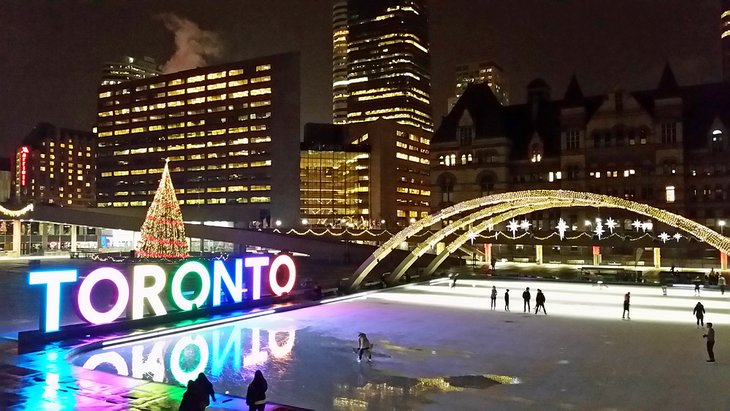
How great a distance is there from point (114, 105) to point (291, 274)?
508 ft

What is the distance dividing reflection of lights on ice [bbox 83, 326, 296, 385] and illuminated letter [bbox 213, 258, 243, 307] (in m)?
5.58

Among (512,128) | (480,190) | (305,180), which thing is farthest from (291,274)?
(305,180)

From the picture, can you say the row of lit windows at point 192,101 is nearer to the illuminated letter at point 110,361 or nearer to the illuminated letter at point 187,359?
the illuminated letter at point 187,359

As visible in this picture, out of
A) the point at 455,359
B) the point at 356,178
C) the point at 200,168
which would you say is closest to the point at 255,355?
the point at 455,359

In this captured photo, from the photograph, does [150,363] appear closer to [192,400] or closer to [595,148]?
[192,400]

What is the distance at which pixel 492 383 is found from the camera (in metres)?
16.8

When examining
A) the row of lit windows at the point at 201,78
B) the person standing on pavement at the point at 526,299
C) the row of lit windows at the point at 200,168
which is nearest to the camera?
the person standing on pavement at the point at 526,299

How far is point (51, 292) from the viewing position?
21.5m

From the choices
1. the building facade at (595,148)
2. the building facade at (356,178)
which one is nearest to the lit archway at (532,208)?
the building facade at (595,148)

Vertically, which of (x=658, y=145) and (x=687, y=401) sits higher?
(x=658, y=145)

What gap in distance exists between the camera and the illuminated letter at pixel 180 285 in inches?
1064

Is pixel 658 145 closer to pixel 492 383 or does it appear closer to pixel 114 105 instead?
pixel 492 383

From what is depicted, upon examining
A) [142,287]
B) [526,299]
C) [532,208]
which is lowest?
[526,299]

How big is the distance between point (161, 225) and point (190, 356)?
A: 36.1 metres
